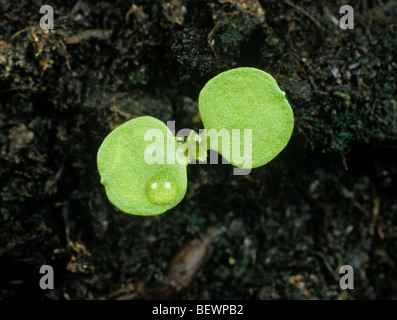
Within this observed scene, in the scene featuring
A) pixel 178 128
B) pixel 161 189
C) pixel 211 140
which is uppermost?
pixel 178 128

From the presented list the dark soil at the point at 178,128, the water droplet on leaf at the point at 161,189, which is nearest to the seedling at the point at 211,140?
the water droplet on leaf at the point at 161,189

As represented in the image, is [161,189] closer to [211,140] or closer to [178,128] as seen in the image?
[211,140]

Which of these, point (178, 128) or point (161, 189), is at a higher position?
point (178, 128)

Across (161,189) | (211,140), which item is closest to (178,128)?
(211,140)

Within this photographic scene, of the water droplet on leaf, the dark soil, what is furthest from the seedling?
the dark soil

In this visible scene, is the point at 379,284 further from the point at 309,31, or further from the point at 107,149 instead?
the point at 107,149

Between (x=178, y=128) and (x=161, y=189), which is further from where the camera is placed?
(x=178, y=128)
